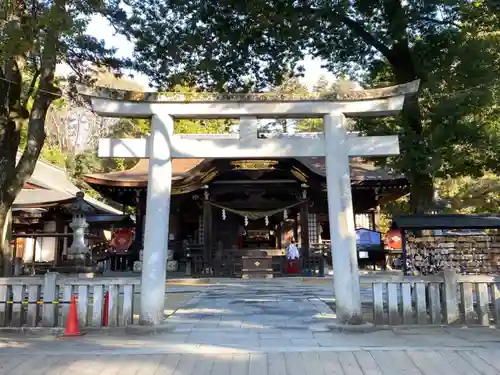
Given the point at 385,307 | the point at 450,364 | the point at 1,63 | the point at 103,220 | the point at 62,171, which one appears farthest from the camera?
the point at 62,171

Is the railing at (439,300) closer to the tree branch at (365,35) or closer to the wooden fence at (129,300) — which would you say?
the wooden fence at (129,300)

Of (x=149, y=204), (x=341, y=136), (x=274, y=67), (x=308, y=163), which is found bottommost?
(x=149, y=204)

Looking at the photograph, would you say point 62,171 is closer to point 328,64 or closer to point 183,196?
point 183,196

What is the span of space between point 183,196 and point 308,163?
5.82 meters

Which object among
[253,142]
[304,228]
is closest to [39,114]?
[253,142]

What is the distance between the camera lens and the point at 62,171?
2952 centimetres

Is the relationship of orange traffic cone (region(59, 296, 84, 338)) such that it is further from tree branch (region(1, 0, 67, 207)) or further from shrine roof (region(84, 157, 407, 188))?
shrine roof (region(84, 157, 407, 188))

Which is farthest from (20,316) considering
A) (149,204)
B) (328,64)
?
(328,64)

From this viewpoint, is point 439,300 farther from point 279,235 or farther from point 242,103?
point 279,235

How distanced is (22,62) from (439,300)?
10051 mm

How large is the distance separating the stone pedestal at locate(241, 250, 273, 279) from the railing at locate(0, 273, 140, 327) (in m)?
9.87

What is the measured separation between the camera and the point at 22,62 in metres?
10.1

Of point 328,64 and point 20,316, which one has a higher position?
point 328,64

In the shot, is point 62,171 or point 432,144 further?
point 62,171
